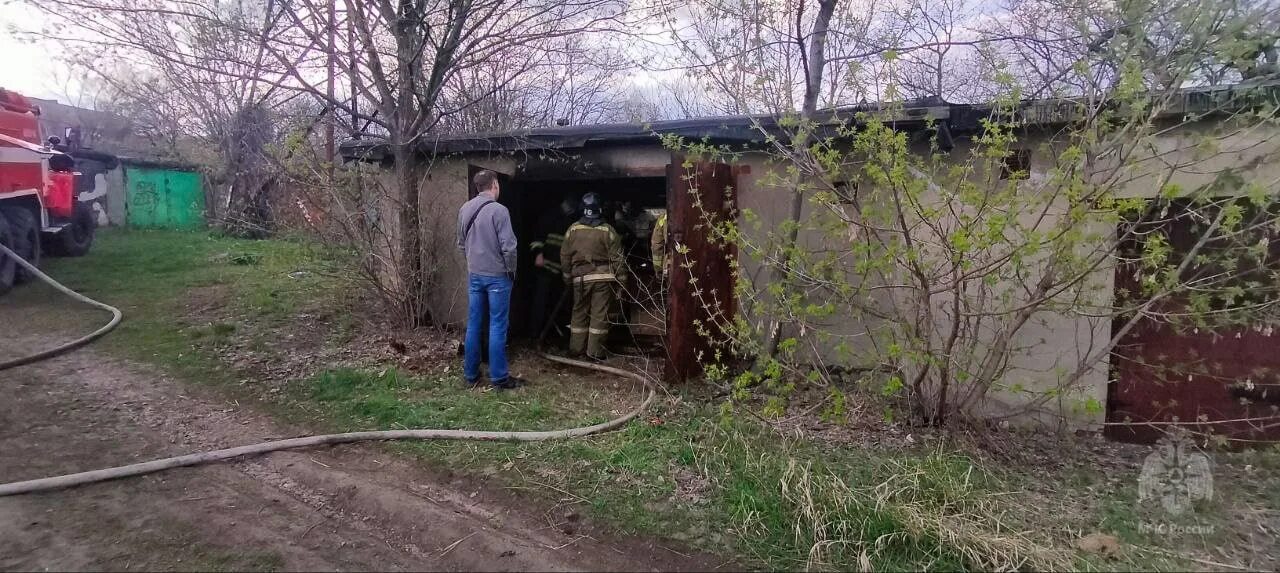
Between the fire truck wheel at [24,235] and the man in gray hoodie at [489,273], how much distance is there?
7253 millimetres

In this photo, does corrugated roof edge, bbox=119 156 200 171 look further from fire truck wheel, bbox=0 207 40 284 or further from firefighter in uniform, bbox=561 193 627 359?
firefighter in uniform, bbox=561 193 627 359

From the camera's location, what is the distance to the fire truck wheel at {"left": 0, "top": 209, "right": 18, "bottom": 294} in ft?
28.7

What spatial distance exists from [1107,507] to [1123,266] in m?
1.85

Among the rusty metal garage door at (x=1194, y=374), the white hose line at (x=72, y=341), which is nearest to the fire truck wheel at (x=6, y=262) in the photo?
the white hose line at (x=72, y=341)

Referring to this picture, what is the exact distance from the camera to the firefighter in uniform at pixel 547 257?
7.95m

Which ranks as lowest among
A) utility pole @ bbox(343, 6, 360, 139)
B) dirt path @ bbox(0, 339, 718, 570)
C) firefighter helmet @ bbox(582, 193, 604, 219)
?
dirt path @ bbox(0, 339, 718, 570)

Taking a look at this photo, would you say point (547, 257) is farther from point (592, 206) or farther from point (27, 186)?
point (27, 186)

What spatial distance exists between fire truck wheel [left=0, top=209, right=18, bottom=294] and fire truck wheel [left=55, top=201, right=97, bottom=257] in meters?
2.78

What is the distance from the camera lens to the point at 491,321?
5828mm

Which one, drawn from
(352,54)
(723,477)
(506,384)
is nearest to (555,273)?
(506,384)

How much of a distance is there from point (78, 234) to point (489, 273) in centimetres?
1069

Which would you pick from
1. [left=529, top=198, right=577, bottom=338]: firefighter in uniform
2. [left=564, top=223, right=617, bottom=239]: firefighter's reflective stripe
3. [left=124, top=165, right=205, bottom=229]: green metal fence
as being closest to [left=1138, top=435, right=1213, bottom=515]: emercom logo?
[left=564, top=223, right=617, bottom=239]: firefighter's reflective stripe

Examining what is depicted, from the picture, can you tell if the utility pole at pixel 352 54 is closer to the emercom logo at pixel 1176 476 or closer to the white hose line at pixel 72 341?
the white hose line at pixel 72 341

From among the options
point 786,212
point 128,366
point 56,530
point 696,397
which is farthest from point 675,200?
point 128,366
